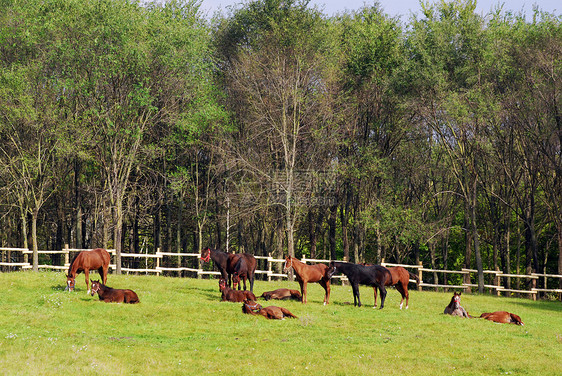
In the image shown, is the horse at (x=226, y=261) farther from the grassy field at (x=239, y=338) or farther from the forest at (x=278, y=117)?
the forest at (x=278, y=117)

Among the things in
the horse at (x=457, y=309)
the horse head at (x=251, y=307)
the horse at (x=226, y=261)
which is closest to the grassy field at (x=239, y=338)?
the horse head at (x=251, y=307)

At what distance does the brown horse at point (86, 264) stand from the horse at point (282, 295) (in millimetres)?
6058

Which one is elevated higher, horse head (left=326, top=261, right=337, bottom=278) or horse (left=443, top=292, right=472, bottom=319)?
horse head (left=326, top=261, right=337, bottom=278)

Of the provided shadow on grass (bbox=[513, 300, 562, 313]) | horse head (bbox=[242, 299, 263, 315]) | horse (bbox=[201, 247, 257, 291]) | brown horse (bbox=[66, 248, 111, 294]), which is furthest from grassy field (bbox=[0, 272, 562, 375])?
shadow on grass (bbox=[513, 300, 562, 313])

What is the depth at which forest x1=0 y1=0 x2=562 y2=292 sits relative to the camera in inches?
1396

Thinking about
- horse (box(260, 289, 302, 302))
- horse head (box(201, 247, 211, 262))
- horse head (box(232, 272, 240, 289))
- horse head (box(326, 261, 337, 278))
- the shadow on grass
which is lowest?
the shadow on grass

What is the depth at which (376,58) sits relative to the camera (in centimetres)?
4253

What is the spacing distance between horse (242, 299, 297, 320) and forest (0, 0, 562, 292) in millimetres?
16145

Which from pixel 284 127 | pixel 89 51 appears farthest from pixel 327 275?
pixel 89 51

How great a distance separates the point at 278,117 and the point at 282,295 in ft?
62.8

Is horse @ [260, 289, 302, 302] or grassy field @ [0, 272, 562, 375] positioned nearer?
grassy field @ [0, 272, 562, 375]

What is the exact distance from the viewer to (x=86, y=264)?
22.6 m

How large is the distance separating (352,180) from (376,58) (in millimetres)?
8561

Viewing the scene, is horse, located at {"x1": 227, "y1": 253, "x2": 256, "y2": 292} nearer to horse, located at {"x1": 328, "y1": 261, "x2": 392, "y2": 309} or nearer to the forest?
horse, located at {"x1": 328, "y1": 261, "x2": 392, "y2": 309}
